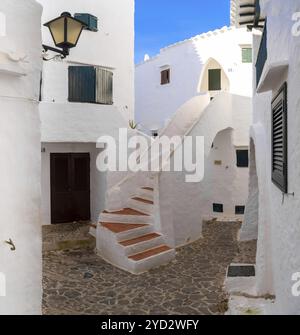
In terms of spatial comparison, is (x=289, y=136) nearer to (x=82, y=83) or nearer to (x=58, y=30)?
(x=58, y=30)

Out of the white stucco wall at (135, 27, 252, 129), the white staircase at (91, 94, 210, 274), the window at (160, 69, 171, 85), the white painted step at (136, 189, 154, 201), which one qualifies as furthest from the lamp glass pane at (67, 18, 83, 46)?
the window at (160, 69, 171, 85)

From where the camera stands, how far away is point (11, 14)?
3752mm

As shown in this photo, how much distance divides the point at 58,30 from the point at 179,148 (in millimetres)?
6567

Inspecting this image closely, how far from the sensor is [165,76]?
20.7 meters

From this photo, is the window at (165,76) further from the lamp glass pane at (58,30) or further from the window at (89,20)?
the lamp glass pane at (58,30)

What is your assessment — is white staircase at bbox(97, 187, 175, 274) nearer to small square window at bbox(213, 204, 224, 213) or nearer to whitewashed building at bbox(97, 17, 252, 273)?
whitewashed building at bbox(97, 17, 252, 273)

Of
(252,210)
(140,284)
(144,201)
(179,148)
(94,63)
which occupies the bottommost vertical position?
(140,284)

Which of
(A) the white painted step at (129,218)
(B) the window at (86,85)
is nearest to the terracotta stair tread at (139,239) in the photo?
(A) the white painted step at (129,218)

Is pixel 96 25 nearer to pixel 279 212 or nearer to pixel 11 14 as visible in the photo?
pixel 11 14

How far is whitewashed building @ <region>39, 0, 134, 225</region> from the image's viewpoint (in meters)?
11.8

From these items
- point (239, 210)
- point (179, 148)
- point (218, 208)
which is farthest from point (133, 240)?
point (239, 210)

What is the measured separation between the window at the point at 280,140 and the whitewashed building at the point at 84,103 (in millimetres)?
7748

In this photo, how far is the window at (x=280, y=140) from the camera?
4160 mm
